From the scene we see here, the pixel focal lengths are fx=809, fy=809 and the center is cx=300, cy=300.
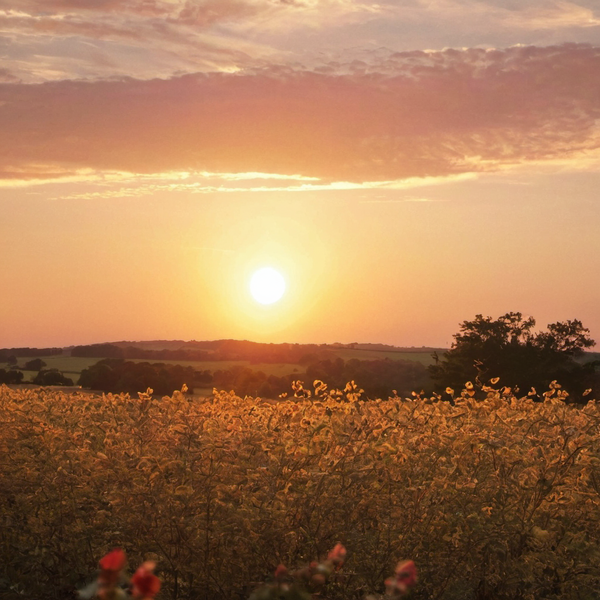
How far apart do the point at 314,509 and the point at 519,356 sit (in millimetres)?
29569

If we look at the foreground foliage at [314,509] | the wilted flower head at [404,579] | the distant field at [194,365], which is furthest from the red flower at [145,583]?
the distant field at [194,365]

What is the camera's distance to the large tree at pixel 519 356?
35.2 meters

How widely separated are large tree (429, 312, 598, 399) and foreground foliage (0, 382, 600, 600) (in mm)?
27302

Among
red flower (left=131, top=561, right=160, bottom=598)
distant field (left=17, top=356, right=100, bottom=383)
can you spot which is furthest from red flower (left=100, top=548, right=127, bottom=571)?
distant field (left=17, top=356, right=100, bottom=383)

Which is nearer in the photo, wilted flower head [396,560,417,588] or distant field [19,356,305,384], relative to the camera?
wilted flower head [396,560,417,588]

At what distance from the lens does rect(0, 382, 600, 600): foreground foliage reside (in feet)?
24.4

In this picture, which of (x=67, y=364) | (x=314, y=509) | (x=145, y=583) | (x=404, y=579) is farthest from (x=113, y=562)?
(x=67, y=364)

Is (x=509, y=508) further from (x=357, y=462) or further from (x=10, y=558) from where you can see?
(x=10, y=558)

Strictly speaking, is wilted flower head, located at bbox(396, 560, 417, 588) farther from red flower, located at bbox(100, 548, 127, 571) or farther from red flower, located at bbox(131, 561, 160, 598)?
red flower, located at bbox(100, 548, 127, 571)

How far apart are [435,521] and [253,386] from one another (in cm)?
1696

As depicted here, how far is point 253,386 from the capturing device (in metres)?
24.3

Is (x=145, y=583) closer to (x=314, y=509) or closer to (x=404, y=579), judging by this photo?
(x=404, y=579)

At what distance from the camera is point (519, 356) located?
116 ft

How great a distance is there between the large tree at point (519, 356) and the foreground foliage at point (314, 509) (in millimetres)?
27302
